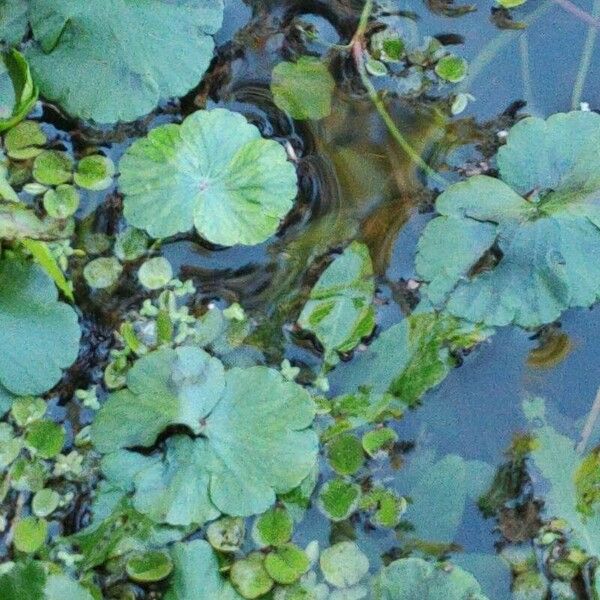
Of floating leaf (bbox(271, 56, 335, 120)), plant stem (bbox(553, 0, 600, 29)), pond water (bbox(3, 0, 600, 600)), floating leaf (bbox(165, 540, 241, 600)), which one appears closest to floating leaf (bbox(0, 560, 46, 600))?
pond water (bbox(3, 0, 600, 600))

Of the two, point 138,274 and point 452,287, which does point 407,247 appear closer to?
point 452,287

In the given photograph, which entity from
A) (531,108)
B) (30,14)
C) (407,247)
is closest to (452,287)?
(407,247)

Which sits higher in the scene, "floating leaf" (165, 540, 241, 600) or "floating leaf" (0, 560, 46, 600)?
"floating leaf" (165, 540, 241, 600)

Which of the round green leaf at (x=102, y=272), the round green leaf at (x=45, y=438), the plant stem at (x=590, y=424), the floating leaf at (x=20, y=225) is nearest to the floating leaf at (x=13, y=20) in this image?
the floating leaf at (x=20, y=225)

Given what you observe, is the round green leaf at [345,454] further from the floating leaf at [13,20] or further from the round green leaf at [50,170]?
the floating leaf at [13,20]

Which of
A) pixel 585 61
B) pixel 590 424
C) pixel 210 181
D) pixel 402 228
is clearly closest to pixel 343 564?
pixel 590 424

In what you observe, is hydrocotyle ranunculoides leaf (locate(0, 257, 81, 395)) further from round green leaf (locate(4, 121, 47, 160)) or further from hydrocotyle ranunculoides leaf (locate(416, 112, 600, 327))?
hydrocotyle ranunculoides leaf (locate(416, 112, 600, 327))
